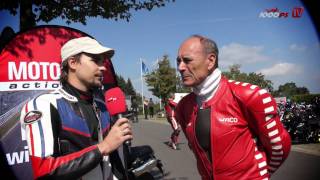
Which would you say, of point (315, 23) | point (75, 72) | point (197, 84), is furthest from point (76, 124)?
point (315, 23)

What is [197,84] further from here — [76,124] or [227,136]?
[76,124]

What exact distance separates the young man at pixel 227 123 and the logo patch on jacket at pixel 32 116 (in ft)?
3.52

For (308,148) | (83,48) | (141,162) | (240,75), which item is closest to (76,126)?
(83,48)

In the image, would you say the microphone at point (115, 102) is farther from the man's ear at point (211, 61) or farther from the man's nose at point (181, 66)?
the man's ear at point (211, 61)

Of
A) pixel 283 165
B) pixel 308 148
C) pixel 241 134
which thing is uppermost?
pixel 241 134

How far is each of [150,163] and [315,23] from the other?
2312 millimetres

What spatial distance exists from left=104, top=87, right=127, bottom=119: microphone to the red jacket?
0.53 m

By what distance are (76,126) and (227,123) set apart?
3.33 feet

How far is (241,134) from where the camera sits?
2.89 metres

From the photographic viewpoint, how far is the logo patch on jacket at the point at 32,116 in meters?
2.28

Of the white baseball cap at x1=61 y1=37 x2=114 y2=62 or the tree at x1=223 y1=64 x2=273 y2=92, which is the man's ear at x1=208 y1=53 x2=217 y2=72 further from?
the tree at x1=223 y1=64 x2=273 y2=92

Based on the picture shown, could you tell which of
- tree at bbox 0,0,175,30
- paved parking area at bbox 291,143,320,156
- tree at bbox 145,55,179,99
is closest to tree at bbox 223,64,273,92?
tree at bbox 145,55,179,99

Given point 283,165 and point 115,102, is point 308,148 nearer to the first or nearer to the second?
point 283,165

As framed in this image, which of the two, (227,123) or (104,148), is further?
(227,123)
